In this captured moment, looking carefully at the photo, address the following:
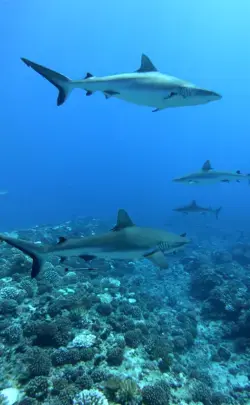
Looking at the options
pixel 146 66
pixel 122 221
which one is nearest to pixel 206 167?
pixel 122 221

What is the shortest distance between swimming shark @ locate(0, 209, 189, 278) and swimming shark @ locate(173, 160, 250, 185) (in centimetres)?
761

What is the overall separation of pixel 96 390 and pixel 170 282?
12.7m

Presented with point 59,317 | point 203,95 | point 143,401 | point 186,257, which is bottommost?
Result: point 186,257

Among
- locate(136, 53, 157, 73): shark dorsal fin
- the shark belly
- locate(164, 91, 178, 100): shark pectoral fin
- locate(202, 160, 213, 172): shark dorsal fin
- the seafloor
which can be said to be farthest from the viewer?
locate(202, 160, 213, 172): shark dorsal fin

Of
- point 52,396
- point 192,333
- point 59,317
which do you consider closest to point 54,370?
point 52,396

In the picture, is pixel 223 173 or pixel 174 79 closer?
pixel 174 79

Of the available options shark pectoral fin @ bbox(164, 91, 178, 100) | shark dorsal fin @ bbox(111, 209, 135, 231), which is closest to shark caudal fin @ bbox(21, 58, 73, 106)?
shark pectoral fin @ bbox(164, 91, 178, 100)

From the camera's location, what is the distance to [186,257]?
22766mm

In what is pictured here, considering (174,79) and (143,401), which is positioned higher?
(174,79)

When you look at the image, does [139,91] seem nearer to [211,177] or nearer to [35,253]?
[35,253]

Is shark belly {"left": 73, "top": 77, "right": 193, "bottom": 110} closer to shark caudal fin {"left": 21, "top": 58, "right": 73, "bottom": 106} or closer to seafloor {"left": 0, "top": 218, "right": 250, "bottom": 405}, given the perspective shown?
shark caudal fin {"left": 21, "top": 58, "right": 73, "bottom": 106}

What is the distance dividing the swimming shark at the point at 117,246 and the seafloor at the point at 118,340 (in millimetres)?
753

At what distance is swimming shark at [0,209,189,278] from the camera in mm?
6207

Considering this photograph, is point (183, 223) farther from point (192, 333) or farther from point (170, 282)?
point (192, 333)
